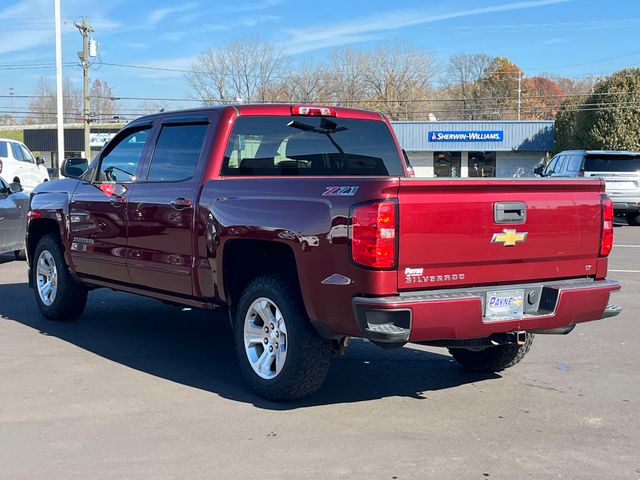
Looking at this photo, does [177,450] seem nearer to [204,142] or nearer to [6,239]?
[204,142]

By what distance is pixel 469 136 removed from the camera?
5122 cm

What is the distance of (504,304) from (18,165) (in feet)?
61.5

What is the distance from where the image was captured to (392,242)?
4.30m

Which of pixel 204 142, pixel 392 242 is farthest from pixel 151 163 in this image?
pixel 392 242

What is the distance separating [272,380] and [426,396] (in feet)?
3.77

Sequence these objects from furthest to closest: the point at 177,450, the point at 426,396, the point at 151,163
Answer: the point at 151,163, the point at 426,396, the point at 177,450

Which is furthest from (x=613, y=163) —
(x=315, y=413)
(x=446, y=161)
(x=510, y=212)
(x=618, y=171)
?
(x=446, y=161)

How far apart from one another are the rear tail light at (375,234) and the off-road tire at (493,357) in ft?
6.29

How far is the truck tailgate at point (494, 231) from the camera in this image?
4.38 meters

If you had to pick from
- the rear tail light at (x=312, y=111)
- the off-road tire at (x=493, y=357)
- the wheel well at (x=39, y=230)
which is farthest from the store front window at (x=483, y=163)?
the off-road tire at (x=493, y=357)

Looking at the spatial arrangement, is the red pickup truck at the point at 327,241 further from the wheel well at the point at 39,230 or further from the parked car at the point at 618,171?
the parked car at the point at 618,171

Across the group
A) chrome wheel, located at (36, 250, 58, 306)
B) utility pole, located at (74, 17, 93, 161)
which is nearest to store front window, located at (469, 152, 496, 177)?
utility pole, located at (74, 17, 93, 161)

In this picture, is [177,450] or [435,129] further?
[435,129]

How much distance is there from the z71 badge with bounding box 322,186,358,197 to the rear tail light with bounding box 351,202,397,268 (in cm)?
11
